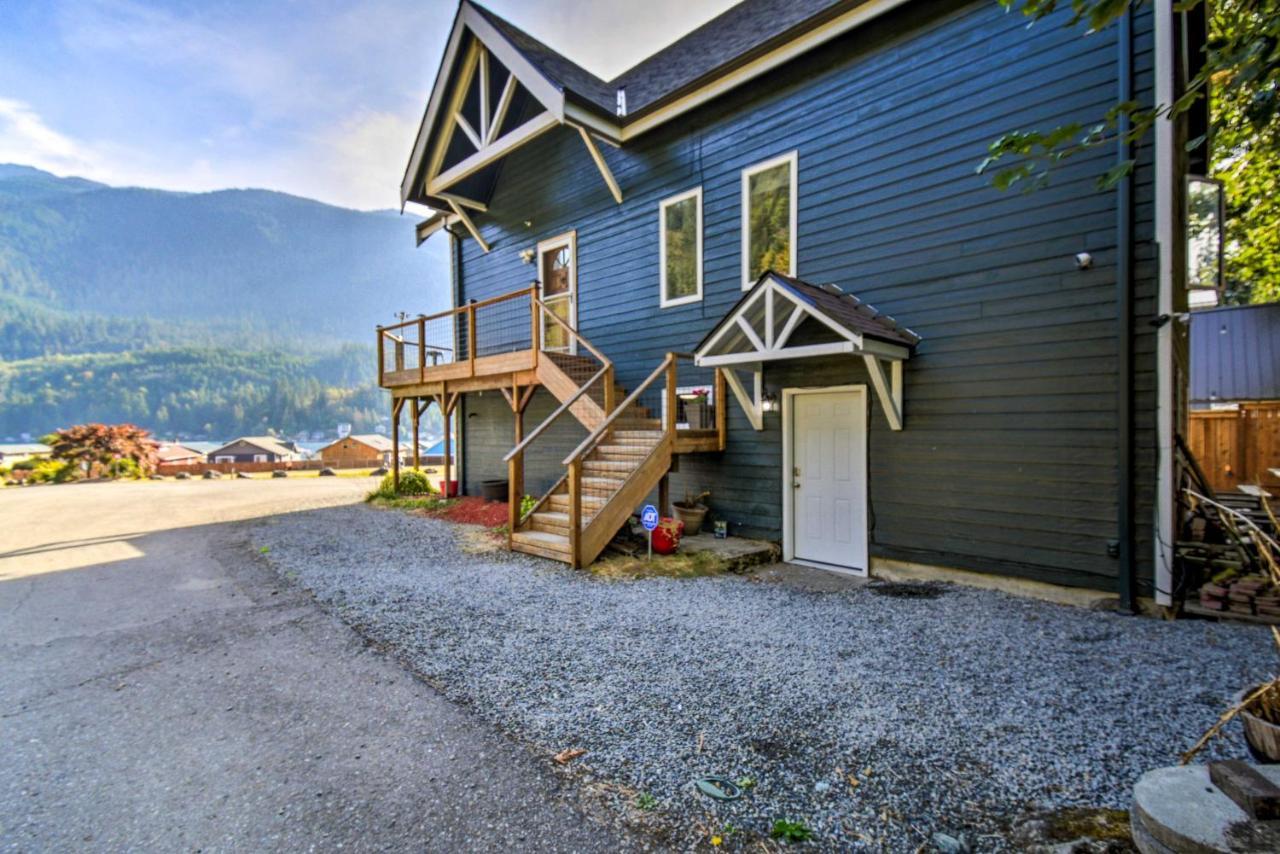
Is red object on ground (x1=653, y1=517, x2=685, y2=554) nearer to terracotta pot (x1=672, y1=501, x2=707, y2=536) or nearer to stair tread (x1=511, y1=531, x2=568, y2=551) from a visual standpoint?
terracotta pot (x1=672, y1=501, x2=707, y2=536)

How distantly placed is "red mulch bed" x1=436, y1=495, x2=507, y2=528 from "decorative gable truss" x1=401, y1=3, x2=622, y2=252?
207 inches

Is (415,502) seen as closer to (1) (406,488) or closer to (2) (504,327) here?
(1) (406,488)

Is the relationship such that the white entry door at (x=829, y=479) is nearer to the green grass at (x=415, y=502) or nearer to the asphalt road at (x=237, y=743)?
the asphalt road at (x=237, y=743)

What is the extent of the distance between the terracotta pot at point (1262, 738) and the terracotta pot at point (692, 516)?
Answer: 18.3 ft

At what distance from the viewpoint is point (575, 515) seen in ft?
19.1

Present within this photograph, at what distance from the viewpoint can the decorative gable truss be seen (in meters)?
7.95

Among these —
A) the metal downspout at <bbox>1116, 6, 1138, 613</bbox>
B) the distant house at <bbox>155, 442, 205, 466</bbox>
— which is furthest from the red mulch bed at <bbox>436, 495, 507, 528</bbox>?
the distant house at <bbox>155, 442, 205, 466</bbox>

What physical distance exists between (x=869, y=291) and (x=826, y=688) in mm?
4341

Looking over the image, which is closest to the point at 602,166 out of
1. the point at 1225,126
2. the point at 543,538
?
the point at 543,538

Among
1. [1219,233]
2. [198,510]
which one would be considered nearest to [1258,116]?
[1219,233]

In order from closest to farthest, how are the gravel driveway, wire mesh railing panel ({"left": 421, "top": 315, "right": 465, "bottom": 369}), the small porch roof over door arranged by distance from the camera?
the gravel driveway
the small porch roof over door
wire mesh railing panel ({"left": 421, "top": 315, "right": 465, "bottom": 369})

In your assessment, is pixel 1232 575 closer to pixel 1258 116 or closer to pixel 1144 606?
pixel 1144 606

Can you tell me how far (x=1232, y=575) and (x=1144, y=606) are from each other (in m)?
0.63

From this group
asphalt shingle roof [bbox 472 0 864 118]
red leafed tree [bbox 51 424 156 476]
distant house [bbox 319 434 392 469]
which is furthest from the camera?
distant house [bbox 319 434 392 469]
